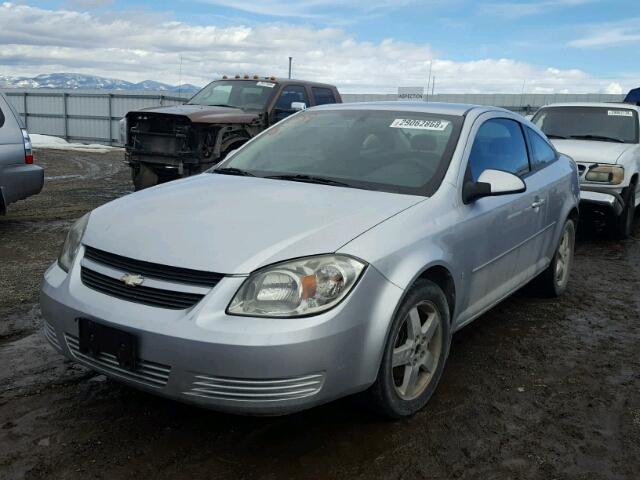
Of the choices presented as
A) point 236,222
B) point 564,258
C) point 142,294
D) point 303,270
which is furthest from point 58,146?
point 303,270

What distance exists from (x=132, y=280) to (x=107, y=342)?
0.92ft

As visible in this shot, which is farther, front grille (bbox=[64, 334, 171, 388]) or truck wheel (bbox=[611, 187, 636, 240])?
truck wheel (bbox=[611, 187, 636, 240])

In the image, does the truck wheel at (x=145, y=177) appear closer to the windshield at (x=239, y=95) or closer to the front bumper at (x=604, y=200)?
the windshield at (x=239, y=95)

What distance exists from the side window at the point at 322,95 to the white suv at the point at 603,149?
3805 millimetres

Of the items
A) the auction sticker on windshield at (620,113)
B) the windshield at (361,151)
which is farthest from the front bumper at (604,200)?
the windshield at (361,151)

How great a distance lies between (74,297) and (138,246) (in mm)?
Result: 373

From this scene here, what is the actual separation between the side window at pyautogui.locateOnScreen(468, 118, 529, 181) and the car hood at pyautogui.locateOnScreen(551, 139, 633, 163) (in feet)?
11.6

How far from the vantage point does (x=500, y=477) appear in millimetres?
2625

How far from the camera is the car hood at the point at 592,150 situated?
763 centimetres

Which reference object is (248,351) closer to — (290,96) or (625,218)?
(625,218)

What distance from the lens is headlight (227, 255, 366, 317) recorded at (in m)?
2.49

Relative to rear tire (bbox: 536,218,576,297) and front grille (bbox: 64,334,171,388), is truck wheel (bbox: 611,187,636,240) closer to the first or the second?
rear tire (bbox: 536,218,576,297)

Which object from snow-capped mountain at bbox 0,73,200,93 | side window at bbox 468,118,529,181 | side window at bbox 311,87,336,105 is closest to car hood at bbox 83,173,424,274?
side window at bbox 468,118,529,181

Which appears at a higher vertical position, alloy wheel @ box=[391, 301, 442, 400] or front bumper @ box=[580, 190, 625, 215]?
front bumper @ box=[580, 190, 625, 215]
